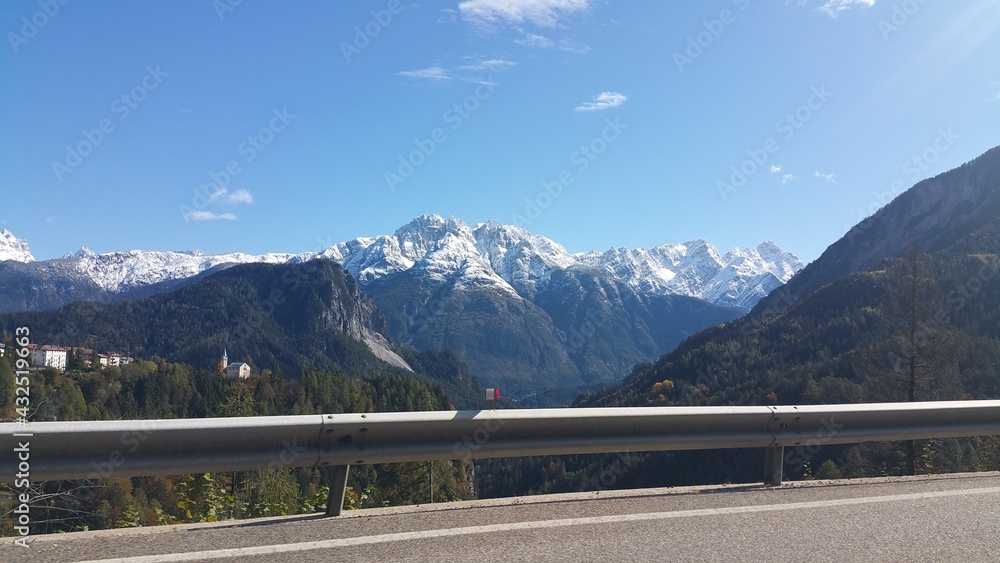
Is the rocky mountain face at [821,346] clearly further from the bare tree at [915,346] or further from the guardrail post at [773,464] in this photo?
the guardrail post at [773,464]

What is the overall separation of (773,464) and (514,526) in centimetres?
379

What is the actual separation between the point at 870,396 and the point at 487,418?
15.5 m

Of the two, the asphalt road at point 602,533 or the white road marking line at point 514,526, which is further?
the asphalt road at point 602,533

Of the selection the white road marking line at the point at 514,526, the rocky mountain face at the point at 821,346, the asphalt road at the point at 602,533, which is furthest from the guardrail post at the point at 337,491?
Result: the rocky mountain face at the point at 821,346

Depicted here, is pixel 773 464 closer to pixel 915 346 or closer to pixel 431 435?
pixel 431 435

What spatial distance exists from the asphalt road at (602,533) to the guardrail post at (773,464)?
0.58 meters

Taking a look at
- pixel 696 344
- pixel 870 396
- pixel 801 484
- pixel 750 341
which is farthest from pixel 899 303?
pixel 696 344

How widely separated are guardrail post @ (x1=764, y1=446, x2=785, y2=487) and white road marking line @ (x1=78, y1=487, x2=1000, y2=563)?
0.80 metres

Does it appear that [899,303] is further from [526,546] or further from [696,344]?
[696,344]

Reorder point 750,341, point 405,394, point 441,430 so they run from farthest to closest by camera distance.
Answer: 1. point 750,341
2. point 405,394
3. point 441,430

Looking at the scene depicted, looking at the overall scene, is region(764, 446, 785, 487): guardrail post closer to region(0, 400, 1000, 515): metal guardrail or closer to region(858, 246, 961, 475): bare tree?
region(0, 400, 1000, 515): metal guardrail

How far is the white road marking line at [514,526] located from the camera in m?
5.37

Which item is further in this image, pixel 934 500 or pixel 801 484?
pixel 801 484

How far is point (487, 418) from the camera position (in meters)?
6.97
